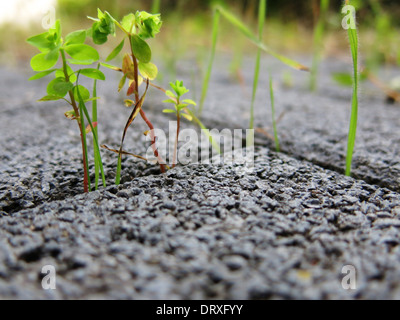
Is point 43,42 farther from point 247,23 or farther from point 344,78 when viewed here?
point 247,23

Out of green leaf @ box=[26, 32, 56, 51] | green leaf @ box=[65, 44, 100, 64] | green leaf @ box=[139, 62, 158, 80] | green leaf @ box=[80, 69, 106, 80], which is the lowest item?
green leaf @ box=[80, 69, 106, 80]

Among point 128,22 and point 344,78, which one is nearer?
point 128,22

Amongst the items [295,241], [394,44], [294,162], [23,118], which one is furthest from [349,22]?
[394,44]

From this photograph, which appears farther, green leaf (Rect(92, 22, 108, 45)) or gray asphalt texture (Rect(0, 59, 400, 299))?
green leaf (Rect(92, 22, 108, 45))

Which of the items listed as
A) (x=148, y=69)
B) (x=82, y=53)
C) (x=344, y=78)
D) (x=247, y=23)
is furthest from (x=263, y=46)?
(x=247, y=23)

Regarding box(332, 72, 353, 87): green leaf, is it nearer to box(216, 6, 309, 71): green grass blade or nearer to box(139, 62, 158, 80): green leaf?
box(216, 6, 309, 71): green grass blade

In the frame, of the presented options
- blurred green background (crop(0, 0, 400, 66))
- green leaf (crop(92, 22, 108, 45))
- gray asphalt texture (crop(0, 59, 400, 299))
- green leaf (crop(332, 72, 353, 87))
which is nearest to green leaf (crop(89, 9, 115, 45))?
green leaf (crop(92, 22, 108, 45))
